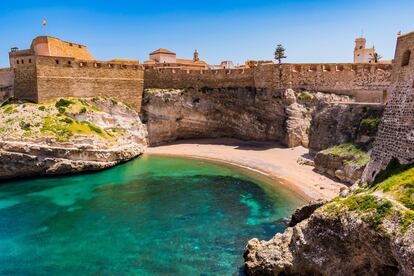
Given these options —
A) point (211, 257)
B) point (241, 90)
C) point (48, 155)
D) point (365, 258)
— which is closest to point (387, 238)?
point (365, 258)

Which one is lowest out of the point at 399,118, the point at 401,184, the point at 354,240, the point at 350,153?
the point at 354,240

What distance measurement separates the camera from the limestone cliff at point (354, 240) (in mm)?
8703

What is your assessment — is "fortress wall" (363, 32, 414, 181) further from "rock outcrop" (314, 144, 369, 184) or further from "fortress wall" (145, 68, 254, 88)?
"fortress wall" (145, 68, 254, 88)

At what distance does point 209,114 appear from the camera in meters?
36.8

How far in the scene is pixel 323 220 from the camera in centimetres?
1070

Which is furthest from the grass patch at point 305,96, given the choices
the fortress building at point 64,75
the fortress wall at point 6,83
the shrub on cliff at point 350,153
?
the fortress wall at point 6,83

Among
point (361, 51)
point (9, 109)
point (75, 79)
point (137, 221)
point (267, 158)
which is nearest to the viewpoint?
point (137, 221)

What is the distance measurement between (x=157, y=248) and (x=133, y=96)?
2468 centimetres

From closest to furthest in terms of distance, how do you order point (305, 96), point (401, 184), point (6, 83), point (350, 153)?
point (401, 184) → point (350, 153) → point (305, 96) → point (6, 83)

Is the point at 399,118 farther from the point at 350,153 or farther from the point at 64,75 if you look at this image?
the point at 64,75

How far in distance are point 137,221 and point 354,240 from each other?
11.6 meters

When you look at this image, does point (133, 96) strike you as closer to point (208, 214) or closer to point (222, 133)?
point (222, 133)

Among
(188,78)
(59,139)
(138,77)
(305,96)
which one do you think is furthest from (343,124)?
(59,139)

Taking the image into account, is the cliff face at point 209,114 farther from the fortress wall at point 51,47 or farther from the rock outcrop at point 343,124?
the fortress wall at point 51,47
